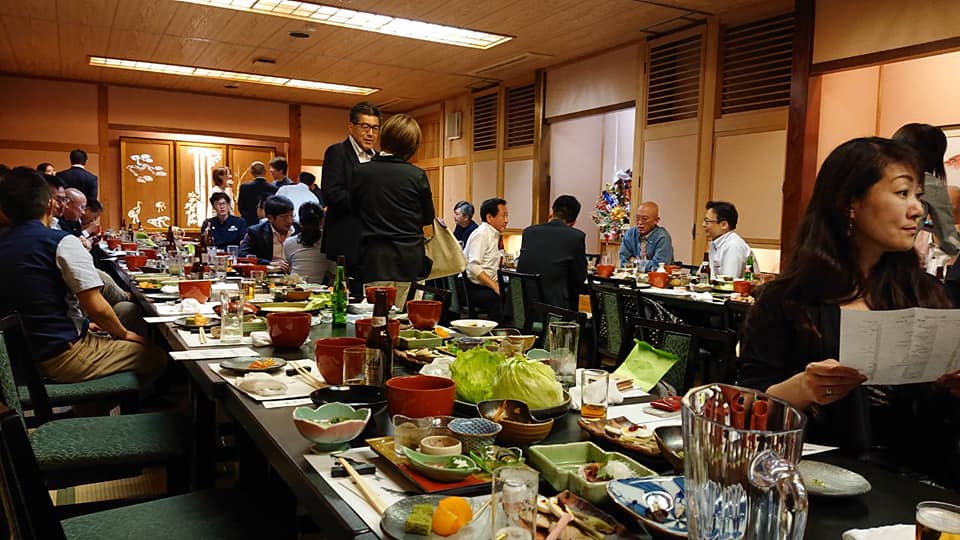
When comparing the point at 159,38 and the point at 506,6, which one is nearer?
the point at 506,6

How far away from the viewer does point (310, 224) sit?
4715mm

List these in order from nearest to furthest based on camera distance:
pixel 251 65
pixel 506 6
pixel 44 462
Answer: pixel 44 462 → pixel 506 6 → pixel 251 65

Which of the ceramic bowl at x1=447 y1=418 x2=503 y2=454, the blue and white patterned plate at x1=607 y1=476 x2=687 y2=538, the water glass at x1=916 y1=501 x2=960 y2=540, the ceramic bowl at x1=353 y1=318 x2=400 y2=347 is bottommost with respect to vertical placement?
the blue and white patterned plate at x1=607 y1=476 x2=687 y2=538

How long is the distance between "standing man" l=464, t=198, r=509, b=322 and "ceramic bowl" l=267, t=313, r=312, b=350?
3790mm

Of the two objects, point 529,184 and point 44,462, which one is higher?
point 529,184

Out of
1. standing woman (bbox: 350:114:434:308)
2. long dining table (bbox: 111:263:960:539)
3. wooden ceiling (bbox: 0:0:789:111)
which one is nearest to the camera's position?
long dining table (bbox: 111:263:960:539)

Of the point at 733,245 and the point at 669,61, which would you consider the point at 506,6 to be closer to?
the point at 669,61

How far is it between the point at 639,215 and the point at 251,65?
5.44 m

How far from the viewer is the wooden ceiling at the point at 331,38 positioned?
6.25 meters

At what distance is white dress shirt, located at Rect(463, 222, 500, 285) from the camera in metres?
5.97

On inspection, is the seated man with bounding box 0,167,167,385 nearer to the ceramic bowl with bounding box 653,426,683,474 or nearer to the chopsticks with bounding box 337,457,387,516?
the chopsticks with bounding box 337,457,387,516

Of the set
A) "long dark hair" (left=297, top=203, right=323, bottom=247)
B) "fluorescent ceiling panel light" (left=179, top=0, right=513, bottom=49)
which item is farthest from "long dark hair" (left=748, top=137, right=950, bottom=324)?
"fluorescent ceiling panel light" (left=179, top=0, right=513, bottom=49)

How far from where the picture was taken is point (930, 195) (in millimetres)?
3199

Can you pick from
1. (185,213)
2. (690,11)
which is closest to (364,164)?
(690,11)
